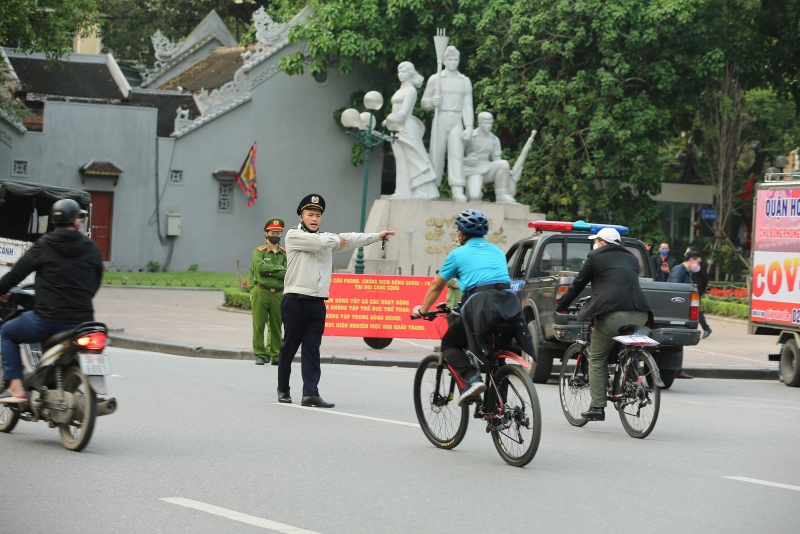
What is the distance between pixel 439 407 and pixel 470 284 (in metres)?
1.04

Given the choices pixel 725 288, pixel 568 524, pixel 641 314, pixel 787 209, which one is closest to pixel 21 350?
pixel 568 524

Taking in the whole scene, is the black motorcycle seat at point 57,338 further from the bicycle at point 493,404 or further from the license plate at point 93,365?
the bicycle at point 493,404

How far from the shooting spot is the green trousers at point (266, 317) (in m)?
15.9

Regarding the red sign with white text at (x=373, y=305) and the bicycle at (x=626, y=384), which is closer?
the bicycle at (x=626, y=384)

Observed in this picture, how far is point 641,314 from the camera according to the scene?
1038cm

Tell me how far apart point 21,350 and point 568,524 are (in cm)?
437

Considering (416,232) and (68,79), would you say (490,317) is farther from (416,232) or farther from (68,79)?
(68,79)

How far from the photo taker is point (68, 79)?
4528 cm

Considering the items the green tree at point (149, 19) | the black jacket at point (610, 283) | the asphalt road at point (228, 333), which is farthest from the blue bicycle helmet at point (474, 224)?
the green tree at point (149, 19)

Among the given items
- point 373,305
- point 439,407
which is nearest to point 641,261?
point 373,305

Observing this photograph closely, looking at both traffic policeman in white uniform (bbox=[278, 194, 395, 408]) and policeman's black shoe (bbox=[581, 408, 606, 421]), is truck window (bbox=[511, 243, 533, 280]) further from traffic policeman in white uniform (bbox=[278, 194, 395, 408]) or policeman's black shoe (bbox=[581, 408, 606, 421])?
policeman's black shoe (bbox=[581, 408, 606, 421])

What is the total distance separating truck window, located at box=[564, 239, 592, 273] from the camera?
15.6 metres

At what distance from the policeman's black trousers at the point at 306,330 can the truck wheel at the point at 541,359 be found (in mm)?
4202

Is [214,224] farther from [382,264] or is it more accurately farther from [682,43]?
[682,43]
